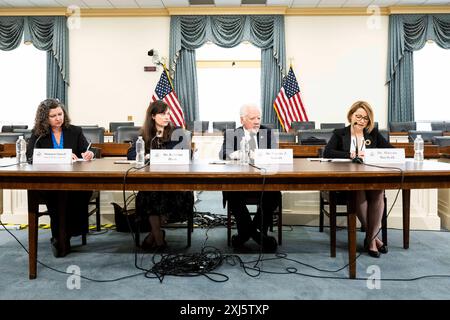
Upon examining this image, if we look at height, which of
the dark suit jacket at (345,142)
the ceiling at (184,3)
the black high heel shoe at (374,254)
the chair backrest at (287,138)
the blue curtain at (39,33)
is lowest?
the black high heel shoe at (374,254)

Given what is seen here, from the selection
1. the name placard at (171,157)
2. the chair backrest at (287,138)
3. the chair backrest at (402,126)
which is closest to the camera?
the name placard at (171,157)

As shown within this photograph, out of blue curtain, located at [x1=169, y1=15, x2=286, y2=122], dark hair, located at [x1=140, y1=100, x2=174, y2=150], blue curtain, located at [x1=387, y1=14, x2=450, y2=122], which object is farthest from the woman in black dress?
blue curtain, located at [x1=387, y1=14, x2=450, y2=122]

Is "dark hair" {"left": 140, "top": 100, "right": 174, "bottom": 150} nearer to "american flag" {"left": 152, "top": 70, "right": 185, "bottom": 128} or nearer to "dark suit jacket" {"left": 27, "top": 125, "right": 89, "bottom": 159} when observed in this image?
"dark suit jacket" {"left": 27, "top": 125, "right": 89, "bottom": 159}

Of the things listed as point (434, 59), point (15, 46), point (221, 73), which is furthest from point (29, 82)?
point (434, 59)

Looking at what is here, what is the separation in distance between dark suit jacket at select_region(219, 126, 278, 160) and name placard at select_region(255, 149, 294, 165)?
19.5 inches

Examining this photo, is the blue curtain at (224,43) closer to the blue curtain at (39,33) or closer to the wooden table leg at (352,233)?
the blue curtain at (39,33)

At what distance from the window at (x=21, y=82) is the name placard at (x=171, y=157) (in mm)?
6335

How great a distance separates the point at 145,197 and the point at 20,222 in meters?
1.49

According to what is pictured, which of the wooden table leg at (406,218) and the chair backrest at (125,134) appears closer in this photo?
the wooden table leg at (406,218)

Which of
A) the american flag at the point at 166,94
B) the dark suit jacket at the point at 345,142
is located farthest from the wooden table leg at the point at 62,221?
the american flag at the point at 166,94

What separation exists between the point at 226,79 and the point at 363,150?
18.5 ft

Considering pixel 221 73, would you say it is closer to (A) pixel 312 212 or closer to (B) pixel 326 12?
(B) pixel 326 12

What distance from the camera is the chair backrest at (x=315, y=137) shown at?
3457 mm

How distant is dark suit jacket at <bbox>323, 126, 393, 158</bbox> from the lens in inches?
101
